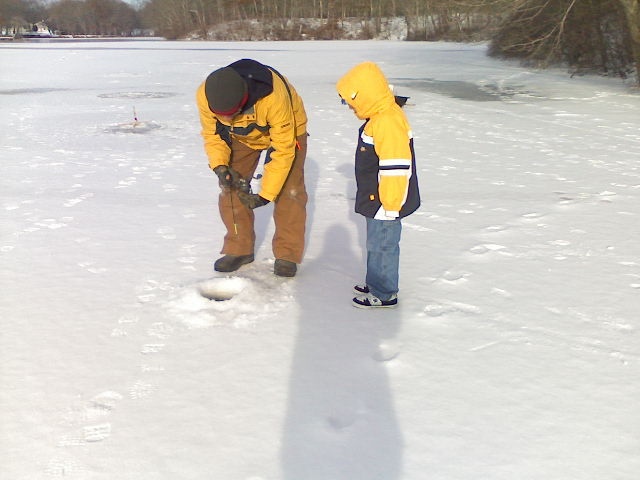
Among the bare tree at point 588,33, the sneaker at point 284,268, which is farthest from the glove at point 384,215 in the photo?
the bare tree at point 588,33

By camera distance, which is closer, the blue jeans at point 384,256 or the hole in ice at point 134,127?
the blue jeans at point 384,256

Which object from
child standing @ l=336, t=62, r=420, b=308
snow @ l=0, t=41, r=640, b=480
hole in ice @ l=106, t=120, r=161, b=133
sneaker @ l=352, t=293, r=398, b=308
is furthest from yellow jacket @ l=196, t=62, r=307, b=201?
hole in ice @ l=106, t=120, r=161, b=133

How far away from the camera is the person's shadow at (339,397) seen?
6.17 ft

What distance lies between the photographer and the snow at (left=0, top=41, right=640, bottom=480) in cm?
194

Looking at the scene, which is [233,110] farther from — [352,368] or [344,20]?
[344,20]

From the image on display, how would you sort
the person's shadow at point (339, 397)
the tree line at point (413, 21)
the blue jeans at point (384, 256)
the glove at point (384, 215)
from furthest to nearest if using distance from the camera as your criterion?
1. the tree line at point (413, 21)
2. the blue jeans at point (384, 256)
3. the glove at point (384, 215)
4. the person's shadow at point (339, 397)

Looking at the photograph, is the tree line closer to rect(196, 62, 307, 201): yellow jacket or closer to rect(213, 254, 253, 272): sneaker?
rect(196, 62, 307, 201): yellow jacket

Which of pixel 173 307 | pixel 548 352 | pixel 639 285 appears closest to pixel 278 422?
pixel 173 307

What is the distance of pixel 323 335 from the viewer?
107 inches

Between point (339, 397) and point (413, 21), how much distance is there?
54.5 metres

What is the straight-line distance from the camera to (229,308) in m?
2.95

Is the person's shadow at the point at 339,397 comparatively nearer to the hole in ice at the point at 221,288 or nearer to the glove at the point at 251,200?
the hole in ice at the point at 221,288

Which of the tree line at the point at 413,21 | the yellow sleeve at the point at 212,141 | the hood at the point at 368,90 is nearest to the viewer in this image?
the hood at the point at 368,90

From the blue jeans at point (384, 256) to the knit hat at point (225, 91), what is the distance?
3.25 feet
